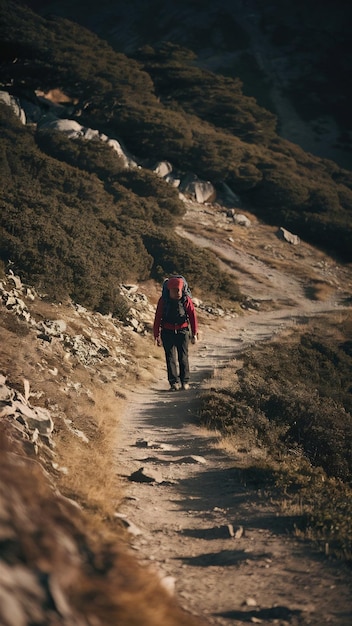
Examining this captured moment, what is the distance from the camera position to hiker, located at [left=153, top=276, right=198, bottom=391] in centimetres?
1082

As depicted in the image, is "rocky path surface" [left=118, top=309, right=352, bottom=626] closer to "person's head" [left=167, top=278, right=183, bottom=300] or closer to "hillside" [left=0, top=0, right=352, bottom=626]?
"hillside" [left=0, top=0, right=352, bottom=626]

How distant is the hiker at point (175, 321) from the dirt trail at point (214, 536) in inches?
53.8

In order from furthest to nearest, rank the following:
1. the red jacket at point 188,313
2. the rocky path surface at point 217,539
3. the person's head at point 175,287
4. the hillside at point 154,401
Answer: the red jacket at point 188,313 → the person's head at point 175,287 → the rocky path surface at point 217,539 → the hillside at point 154,401

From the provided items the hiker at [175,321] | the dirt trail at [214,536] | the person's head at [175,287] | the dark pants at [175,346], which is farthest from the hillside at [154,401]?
the person's head at [175,287]

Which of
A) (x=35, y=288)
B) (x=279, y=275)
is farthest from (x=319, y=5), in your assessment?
(x=35, y=288)

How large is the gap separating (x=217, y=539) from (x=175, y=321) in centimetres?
651

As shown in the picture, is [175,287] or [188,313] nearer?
[175,287]

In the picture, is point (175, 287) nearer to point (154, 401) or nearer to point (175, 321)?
point (175, 321)

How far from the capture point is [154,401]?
37.1ft

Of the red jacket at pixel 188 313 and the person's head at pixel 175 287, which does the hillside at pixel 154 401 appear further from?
the person's head at pixel 175 287

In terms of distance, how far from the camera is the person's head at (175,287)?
34.9 feet

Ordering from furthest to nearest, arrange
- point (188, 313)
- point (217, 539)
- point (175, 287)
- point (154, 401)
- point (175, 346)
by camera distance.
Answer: point (175, 346)
point (154, 401)
point (188, 313)
point (175, 287)
point (217, 539)

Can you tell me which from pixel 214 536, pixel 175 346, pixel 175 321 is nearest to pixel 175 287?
pixel 175 321

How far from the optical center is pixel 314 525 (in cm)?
510
